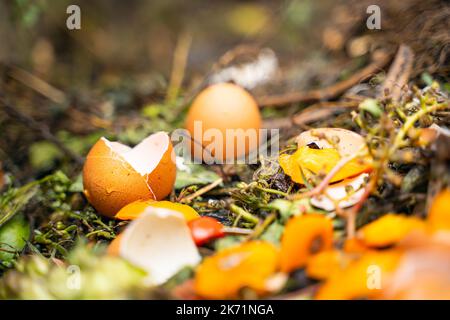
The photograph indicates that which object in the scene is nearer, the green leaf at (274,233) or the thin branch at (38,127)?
the green leaf at (274,233)

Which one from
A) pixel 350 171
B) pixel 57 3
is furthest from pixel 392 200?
pixel 57 3

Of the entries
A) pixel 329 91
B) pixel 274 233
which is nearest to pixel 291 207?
pixel 274 233

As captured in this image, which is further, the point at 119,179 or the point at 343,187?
the point at 119,179

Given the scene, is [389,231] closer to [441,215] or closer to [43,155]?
[441,215]

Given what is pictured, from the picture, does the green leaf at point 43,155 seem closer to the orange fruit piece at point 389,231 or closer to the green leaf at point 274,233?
the green leaf at point 274,233

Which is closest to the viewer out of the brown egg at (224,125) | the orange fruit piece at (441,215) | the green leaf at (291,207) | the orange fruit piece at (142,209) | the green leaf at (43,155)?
the orange fruit piece at (441,215)

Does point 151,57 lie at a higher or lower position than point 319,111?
higher

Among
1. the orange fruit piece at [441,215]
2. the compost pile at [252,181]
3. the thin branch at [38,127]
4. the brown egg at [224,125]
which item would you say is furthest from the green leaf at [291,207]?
the thin branch at [38,127]
